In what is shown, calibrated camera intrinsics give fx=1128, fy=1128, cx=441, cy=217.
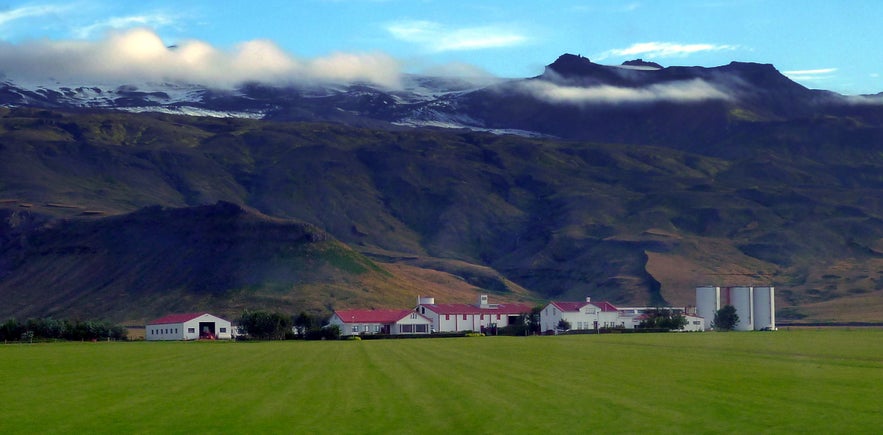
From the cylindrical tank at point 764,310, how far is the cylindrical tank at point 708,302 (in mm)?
4865

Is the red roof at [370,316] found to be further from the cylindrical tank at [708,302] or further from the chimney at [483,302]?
the cylindrical tank at [708,302]

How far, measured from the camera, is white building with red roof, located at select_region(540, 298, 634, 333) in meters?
131

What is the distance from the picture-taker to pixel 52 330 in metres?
109

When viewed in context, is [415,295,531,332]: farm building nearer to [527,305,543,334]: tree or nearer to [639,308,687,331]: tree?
[527,305,543,334]: tree

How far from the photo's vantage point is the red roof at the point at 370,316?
130 m

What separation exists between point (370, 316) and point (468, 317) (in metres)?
12.9

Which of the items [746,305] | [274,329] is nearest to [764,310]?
[746,305]

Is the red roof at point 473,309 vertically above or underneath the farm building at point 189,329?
above

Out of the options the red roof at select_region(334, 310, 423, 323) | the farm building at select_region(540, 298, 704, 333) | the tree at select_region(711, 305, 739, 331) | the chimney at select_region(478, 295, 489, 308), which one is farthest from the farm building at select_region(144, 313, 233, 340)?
the tree at select_region(711, 305, 739, 331)

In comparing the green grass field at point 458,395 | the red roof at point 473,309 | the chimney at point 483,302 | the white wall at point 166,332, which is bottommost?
the green grass field at point 458,395

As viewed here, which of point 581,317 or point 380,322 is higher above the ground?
point 581,317

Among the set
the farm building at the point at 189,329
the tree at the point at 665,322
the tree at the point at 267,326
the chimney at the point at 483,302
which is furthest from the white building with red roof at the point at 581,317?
the farm building at the point at 189,329

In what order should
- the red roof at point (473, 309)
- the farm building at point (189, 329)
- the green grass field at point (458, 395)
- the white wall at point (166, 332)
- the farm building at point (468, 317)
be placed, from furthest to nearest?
the red roof at point (473, 309), the farm building at point (468, 317), the farm building at point (189, 329), the white wall at point (166, 332), the green grass field at point (458, 395)

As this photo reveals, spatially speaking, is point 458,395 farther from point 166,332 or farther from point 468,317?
point 468,317
